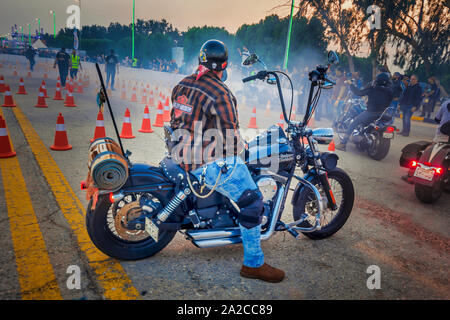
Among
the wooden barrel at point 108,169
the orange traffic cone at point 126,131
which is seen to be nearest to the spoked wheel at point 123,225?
the wooden barrel at point 108,169

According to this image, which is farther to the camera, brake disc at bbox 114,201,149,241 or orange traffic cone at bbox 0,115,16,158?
orange traffic cone at bbox 0,115,16,158

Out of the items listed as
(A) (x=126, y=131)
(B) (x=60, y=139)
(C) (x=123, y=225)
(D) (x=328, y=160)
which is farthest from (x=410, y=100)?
(C) (x=123, y=225)

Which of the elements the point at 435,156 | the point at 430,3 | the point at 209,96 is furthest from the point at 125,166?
the point at 430,3

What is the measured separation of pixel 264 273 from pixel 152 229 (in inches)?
41.3

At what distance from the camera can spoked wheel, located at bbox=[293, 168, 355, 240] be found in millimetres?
3416

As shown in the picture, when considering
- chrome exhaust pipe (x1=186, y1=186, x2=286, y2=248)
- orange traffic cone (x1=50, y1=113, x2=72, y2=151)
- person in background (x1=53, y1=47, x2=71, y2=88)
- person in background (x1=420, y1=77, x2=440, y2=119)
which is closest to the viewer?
chrome exhaust pipe (x1=186, y1=186, x2=286, y2=248)

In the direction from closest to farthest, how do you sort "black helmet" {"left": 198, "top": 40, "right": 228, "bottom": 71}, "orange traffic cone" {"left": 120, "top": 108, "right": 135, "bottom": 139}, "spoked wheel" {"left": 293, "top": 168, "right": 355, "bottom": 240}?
"black helmet" {"left": 198, "top": 40, "right": 228, "bottom": 71}
"spoked wheel" {"left": 293, "top": 168, "right": 355, "bottom": 240}
"orange traffic cone" {"left": 120, "top": 108, "right": 135, "bottom": 139}

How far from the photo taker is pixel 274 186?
3.03 m

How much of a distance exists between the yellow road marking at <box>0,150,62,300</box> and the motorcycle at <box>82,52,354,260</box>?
47cm

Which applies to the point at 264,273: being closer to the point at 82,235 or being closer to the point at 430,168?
the point at 82,235

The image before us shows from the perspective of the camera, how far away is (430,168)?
4.78 meters

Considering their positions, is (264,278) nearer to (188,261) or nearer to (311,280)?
(311,280)

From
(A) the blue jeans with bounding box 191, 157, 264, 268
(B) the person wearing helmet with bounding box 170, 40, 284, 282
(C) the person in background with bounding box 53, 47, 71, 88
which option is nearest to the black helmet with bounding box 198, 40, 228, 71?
(B) the person wearing helmet with bounding box 170, 40, 284, 282

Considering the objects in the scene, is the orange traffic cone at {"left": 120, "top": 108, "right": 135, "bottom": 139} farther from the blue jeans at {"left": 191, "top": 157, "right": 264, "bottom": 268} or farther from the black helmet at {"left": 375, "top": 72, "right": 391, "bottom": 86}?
the black helmet at {"left": 375, "top": 72, "right": 391, "bottom": 86}
